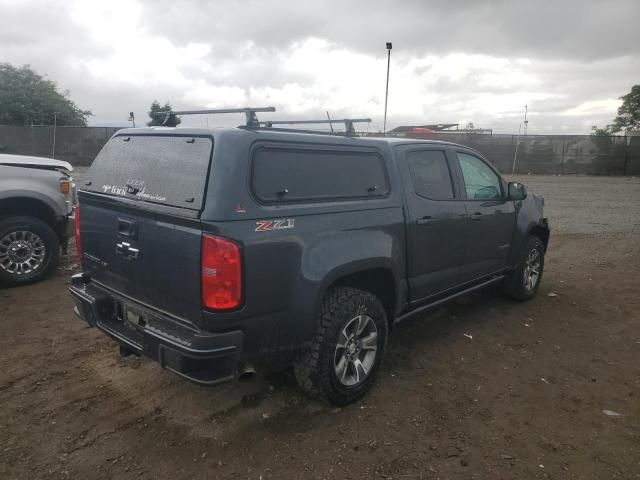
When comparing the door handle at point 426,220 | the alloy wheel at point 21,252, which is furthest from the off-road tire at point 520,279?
the alloy wheel at point 21,252

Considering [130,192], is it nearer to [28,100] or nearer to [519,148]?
[519,148]

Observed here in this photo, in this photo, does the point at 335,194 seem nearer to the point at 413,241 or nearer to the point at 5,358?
the point at 413,241

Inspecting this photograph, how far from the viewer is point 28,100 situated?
103ft

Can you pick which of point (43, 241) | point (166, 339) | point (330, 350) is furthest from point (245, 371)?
point (43, 241)

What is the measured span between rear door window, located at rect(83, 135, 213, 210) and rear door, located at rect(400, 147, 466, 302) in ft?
5.41

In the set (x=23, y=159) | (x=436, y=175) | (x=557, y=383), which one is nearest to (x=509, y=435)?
(x=557, y=383)

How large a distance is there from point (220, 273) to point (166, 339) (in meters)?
0.53

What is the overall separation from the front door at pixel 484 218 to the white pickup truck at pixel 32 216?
4.59 meters

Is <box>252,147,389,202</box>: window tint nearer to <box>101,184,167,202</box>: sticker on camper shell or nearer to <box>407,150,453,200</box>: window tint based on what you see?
<box>407,150,453,200</box>: window tint

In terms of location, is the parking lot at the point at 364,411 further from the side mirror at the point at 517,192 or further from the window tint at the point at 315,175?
the window tint at the point at 315,175

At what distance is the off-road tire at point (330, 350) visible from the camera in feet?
10.4

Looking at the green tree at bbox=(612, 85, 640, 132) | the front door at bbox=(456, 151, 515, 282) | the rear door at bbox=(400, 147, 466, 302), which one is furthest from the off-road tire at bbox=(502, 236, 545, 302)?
the green tree at bbox=(612, 85, 640, 132)

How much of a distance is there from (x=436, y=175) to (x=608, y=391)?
2071 mm

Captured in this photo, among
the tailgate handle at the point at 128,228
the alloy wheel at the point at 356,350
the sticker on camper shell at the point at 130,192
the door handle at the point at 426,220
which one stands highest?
the sticker on camper shell at the point at 130,192
